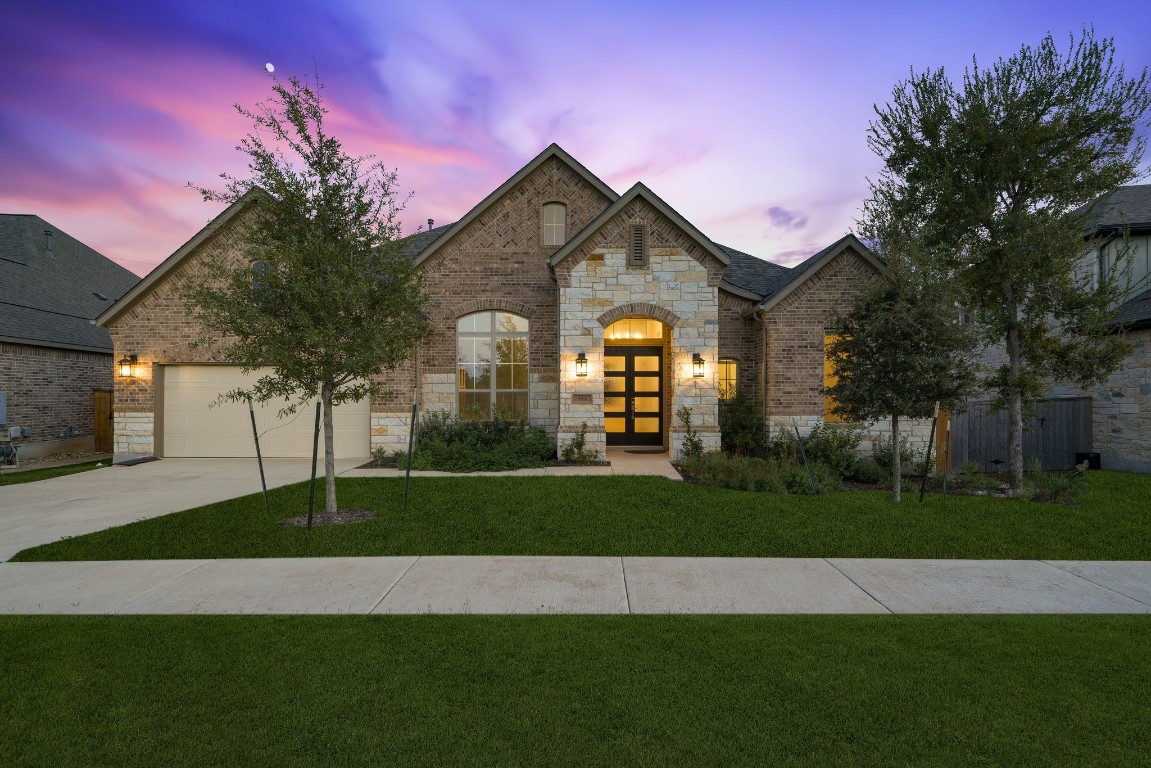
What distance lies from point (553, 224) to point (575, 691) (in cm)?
1409

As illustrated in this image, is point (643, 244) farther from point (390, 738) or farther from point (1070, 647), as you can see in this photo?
point (390, 738)

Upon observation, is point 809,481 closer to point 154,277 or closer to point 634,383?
point 634,383

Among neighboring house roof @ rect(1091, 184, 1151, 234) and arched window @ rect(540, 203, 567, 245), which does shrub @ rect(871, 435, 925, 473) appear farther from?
arched window @ rect(540, 203, 567, 245)

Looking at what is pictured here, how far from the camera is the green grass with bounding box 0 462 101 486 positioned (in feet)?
43.1

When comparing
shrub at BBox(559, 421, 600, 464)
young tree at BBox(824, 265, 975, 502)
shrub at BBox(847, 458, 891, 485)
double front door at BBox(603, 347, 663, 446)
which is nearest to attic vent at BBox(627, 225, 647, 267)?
double front door at BBox(603, 347, 663, 446)

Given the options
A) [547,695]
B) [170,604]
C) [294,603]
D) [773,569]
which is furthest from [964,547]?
[170,604]

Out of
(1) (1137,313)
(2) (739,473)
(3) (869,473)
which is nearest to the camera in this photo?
(2) (739,473)

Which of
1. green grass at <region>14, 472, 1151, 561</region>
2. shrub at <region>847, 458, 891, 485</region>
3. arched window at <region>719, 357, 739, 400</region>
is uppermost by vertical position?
arched window at <region>719, 357, 739, 400</region>

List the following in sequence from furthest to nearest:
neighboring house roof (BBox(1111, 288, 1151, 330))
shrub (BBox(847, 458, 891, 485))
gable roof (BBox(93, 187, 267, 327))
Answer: gable roof (BBox(93, 187, 267, 327))
neighboring house roof (BBox(1111, 288, 1151, 330))
shrub (BBox(847, 458, 891, 485))

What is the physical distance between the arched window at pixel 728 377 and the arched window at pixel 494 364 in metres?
5.21

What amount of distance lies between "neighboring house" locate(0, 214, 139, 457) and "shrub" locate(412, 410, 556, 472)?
1144 centimetres

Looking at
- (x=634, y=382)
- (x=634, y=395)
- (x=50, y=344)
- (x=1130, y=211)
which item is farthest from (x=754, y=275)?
(x=50, y=344)

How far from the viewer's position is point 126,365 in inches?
624

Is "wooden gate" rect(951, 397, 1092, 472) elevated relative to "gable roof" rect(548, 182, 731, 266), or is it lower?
lower
